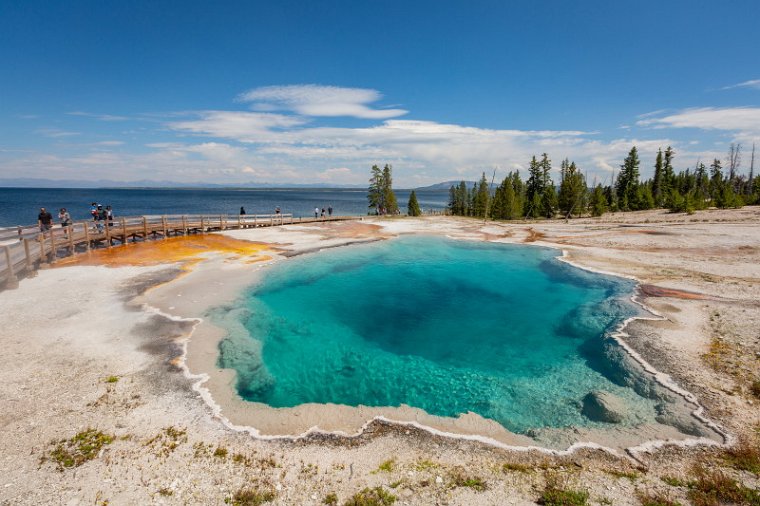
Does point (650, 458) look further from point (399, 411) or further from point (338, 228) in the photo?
point (338, 228)

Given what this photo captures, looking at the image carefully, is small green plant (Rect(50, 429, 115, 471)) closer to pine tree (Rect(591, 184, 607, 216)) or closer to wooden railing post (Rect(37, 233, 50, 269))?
wooden railing post (Rect(37, 233, 50, 269))

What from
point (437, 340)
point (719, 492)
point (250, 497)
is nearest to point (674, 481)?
point (719, 492)

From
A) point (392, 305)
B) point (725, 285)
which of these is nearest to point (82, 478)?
point (392, 305)

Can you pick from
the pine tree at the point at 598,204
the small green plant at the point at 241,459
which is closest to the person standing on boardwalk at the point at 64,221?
the small green plant at the point at 241,459

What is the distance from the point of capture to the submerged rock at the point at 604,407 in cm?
1016

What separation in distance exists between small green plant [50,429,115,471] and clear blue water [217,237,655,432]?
3.85 metres

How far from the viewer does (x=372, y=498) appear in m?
7.04

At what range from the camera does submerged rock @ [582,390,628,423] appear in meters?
10.2

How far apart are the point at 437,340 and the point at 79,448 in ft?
41.9

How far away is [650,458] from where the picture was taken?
27.3 feet

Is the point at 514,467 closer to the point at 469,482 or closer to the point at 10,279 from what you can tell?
the point at 469,482

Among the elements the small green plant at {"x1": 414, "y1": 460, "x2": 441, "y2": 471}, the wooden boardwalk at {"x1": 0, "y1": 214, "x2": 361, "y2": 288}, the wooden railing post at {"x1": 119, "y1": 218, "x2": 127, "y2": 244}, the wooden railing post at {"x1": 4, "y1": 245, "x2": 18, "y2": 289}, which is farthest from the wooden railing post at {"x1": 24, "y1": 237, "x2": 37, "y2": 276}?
the small green plant at {"x1": 414, "y1": 460, "x2": 441, "y2": 471}

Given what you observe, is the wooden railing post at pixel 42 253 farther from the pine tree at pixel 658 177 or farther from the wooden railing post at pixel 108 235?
the pine tree at pixel 658 177

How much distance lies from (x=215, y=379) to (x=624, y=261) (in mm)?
30530
